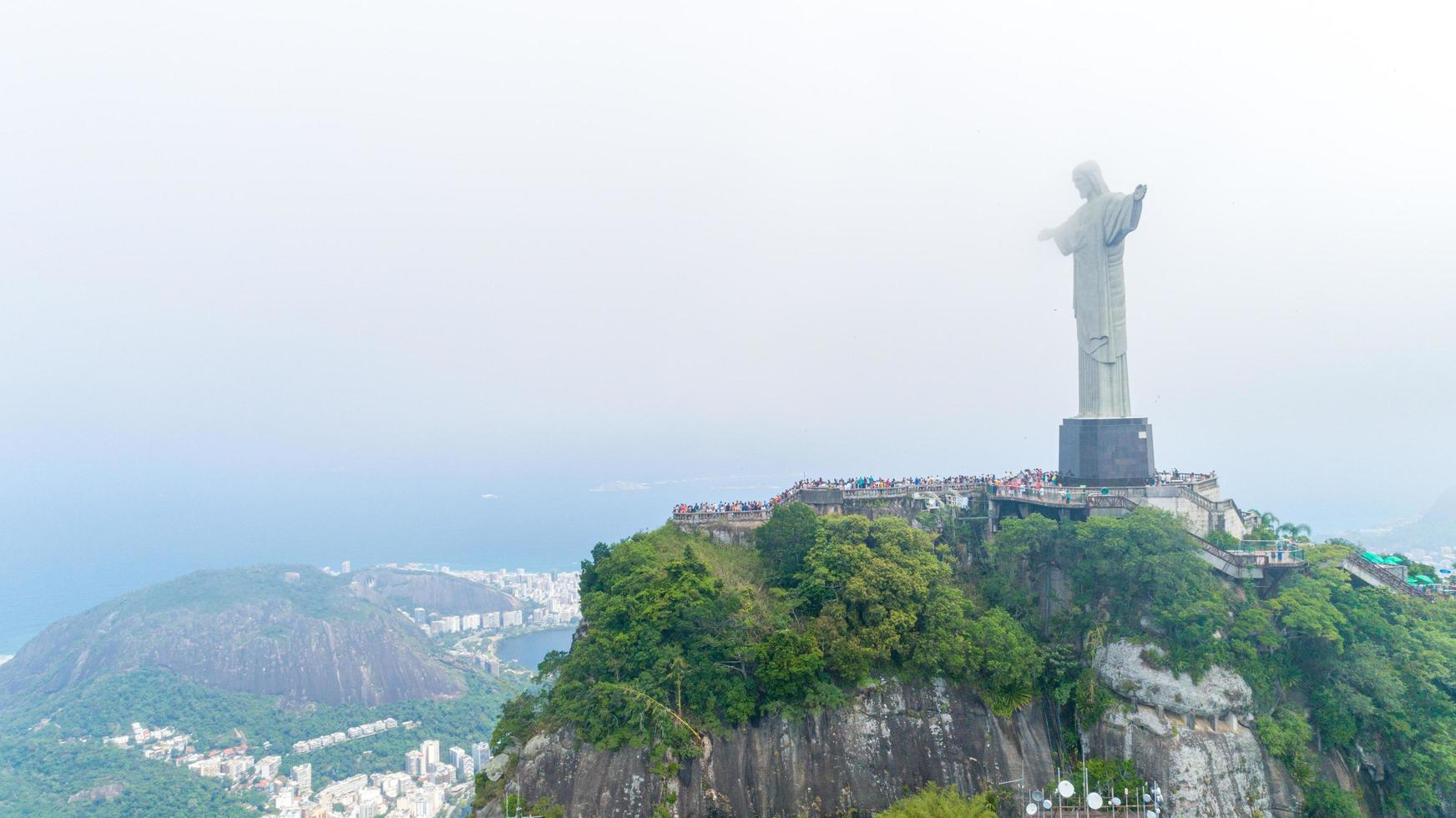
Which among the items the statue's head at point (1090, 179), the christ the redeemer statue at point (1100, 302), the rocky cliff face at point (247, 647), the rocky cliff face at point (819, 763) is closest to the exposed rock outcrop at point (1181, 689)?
the rocky cliff face at point (819, 763)

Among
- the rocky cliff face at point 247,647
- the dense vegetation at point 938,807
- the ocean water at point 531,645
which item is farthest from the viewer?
the ocean water at point 531,645

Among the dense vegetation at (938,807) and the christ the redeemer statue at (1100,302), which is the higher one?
the christ the redeemer statue at (1100,302)

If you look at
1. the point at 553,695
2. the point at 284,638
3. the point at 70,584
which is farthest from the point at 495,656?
the point at 70,584

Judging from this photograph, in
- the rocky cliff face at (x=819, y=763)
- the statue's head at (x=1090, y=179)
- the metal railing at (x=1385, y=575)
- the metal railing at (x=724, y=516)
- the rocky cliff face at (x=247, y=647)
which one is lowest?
the rocky cliff face at (x=247, y=647)

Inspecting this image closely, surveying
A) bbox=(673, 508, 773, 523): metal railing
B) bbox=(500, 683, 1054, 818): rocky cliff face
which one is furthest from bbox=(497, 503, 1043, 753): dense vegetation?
bbox=(673, 508, 773, 523): metal railing

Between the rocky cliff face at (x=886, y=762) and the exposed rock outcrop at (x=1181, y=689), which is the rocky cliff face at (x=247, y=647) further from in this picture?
the exposed rock outcrop at (x=1181, y=689)

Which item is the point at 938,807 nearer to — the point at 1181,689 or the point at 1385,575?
the point at 1181,689

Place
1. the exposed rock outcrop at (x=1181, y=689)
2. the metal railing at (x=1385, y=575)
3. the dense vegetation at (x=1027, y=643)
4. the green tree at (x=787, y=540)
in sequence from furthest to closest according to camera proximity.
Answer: the green tree at (x=787, y=540) → the metal railing at (x=1385, y=575) → the exposed rock outcrop at (x=1181, y=689) → the dense vegetation at (x=1027, y=643)

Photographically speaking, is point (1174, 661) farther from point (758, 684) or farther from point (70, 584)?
point (70, 584)
